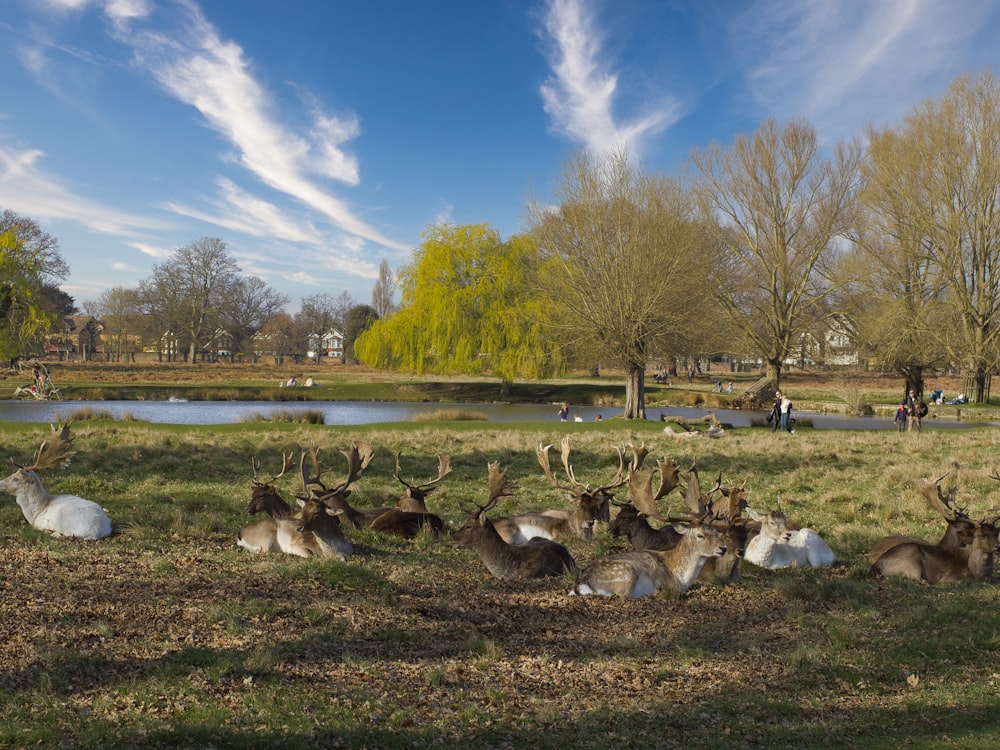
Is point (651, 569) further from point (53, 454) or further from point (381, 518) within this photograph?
point (53, 454)

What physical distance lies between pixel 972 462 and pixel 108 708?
21704mm

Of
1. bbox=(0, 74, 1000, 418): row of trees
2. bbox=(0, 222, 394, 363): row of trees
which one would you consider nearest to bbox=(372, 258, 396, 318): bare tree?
bbox=(0, 222, 394, 363): row of trees

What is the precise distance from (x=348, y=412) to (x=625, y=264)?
17.3 meters

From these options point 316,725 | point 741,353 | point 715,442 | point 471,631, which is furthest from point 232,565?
point 741,353

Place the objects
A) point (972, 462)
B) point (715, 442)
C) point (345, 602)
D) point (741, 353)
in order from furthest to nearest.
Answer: point (741, 353)
point (715, 442)
point (972, 462)
point (345, 602)

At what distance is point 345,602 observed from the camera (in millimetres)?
7625

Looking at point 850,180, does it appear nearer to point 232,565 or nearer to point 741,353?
point 741,353

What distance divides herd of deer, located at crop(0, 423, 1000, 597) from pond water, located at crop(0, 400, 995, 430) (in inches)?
926

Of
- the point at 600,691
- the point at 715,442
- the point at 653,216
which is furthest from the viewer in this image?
the point at 653,216

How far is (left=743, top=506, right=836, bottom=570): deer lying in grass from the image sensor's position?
9.91 m

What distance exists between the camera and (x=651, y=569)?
8586 millimetres

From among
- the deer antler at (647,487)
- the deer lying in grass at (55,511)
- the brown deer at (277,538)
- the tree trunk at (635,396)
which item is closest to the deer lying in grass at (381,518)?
the brown deer at (277,538)

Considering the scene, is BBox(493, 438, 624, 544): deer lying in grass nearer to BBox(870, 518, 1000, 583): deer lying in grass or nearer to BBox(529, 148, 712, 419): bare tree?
BBox(870, 518, 1000, 583): deer lying in grass

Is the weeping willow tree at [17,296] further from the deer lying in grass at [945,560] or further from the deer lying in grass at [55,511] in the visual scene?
the deer lying in grass at [945,560]
